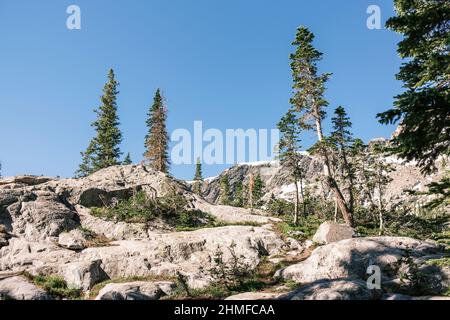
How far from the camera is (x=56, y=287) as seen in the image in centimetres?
1855

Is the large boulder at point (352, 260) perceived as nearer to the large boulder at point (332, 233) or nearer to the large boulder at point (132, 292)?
the large boulder at point (332, 233)

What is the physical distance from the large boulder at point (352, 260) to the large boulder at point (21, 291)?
490 inches

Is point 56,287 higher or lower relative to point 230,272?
lower

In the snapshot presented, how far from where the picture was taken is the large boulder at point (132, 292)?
15.6 metres

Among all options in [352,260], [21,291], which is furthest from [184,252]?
[352,260]

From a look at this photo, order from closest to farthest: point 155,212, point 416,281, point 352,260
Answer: point 416,281
point 352,260
point 155,212

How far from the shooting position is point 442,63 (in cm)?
897

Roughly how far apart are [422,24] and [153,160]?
43.6 meters

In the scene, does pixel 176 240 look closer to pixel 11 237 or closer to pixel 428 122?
pixel 11 237

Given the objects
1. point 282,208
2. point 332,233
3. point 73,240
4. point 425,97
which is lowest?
point 73,240

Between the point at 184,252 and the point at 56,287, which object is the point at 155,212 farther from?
the point at 56,287

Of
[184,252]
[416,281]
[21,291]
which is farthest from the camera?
[184,252]

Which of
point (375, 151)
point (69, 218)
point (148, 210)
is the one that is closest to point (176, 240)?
point (148, 210)

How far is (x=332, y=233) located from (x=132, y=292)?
14236 mm
